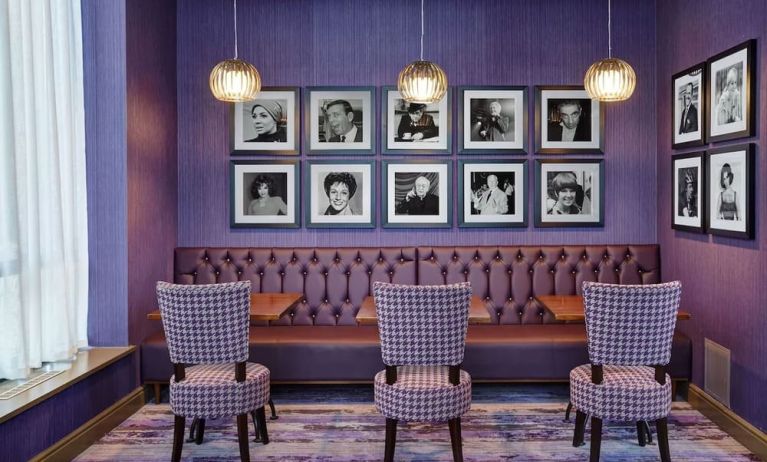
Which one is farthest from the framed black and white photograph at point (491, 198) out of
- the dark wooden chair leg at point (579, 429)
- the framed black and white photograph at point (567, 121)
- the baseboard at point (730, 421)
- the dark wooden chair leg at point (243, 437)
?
the dark wooden chair leg at point (243, 437)

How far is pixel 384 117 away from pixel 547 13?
1.65 meters

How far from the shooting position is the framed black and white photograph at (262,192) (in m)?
5.20

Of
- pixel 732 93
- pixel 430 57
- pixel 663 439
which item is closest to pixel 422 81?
pixel 430 57

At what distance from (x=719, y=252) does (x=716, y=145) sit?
73 centimetres

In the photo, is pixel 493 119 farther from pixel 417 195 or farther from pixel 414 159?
pixel 417 195

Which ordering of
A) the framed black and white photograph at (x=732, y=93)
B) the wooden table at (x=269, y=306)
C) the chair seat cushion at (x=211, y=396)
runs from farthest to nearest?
the wooden table at (x=269, y=306) < the framed black and white photograph at (x=732, y=93) < the chair seat cushion at (x=211, y=396)

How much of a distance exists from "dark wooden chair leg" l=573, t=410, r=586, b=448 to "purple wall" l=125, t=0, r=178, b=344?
3070mm

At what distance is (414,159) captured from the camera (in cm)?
517

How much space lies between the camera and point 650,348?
3174 millimetres

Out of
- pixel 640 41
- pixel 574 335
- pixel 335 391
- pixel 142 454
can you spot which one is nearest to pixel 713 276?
pixel 574 335

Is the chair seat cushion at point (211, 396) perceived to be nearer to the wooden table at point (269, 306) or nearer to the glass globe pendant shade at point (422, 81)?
the wooden table at point (269, 306)

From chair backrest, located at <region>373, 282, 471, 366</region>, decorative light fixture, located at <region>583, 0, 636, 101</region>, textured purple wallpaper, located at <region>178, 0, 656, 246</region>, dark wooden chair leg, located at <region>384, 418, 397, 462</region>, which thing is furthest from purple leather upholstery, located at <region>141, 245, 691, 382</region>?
chair backrest, located at <region>373, 282, 471, 366</region>

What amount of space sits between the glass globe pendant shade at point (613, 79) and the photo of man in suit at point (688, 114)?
0.54m

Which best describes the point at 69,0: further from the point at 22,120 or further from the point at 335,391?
the point at 335,391
